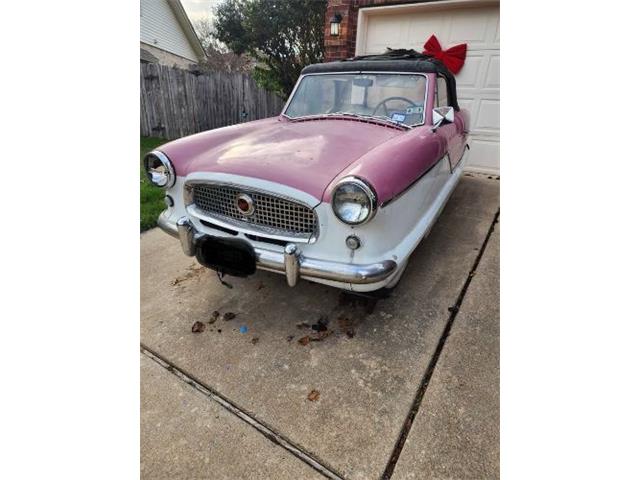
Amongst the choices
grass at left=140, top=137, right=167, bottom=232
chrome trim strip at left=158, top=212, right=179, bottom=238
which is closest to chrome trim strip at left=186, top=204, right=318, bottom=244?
chrome trim strip at left=158, top=212, right=179, bottom=238

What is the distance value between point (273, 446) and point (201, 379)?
59cm

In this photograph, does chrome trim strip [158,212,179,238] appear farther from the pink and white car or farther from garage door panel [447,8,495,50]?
garage door panel [447,8,495,50]

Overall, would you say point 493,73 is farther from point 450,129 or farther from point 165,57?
point 165,57

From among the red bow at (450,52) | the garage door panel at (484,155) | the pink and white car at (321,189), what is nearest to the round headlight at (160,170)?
the pink and white car at (321,189)

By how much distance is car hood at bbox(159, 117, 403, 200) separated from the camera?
1.92 meters

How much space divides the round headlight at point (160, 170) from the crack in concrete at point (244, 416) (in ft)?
3.56

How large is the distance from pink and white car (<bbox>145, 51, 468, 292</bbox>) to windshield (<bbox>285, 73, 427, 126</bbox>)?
1 cm

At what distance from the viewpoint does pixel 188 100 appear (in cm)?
843

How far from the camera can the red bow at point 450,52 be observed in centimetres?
563

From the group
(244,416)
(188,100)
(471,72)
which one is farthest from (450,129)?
(188,100)

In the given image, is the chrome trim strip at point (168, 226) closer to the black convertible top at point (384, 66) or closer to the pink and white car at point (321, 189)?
the pink and white car at point (321, 189)

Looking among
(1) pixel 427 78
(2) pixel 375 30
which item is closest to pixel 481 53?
(2) pixel 375 30

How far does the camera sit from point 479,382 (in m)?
1.83

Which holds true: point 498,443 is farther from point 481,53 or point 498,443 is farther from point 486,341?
point 481,53
